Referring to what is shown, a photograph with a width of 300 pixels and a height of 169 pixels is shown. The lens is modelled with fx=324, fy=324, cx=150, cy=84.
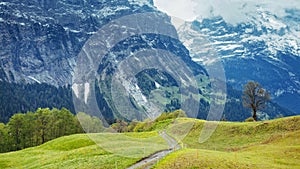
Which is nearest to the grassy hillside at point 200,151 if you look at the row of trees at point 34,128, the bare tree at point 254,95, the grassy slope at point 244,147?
the grassy slope at point 244,147

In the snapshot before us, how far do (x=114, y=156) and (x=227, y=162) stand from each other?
17848 mm

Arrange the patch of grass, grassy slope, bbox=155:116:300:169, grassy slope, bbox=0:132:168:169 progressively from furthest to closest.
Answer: the patch of grass < grassy slope, bbox=0:132:168:169 < grassy slope, bbox=155:116:300:169

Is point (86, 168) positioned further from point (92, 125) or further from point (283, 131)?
point (92, 125)

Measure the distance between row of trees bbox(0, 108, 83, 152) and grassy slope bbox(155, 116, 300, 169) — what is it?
44.1 metres

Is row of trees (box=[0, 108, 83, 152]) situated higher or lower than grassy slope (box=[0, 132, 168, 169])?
lower

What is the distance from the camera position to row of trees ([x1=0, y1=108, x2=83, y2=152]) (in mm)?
108750

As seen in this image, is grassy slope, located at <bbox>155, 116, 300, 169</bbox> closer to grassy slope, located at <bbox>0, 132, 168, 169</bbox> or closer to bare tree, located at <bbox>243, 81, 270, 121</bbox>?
grassy slope, located at <bbox>0, 132, 168, 169</bbox>

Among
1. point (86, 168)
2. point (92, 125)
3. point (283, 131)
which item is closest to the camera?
point (86, 168)

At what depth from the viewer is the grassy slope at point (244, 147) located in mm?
41188

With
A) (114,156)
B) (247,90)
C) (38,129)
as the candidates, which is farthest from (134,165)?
(38,129)

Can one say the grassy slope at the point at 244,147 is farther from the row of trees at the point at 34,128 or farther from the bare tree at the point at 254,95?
the row of trees at the point at 34,128

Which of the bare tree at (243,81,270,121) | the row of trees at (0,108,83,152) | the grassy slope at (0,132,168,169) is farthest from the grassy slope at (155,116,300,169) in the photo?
the row of trees at (0,108,83,152)

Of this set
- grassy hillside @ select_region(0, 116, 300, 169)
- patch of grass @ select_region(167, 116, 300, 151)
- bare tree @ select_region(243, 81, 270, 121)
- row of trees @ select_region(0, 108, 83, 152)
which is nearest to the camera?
grassy hillside @ select_region(0, 116, 300, 169)

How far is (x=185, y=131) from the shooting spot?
301 feet
